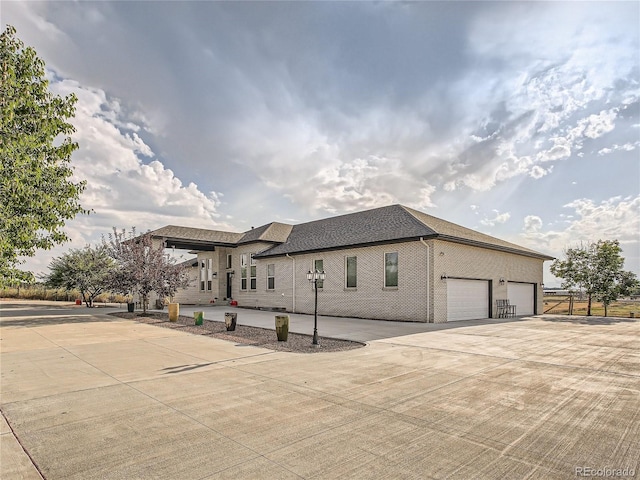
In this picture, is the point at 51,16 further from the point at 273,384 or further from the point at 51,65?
the point at 273,384

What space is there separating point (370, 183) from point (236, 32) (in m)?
10.9

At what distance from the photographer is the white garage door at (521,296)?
74.6 ft

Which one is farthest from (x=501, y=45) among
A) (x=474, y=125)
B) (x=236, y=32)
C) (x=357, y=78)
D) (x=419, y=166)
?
(x=236, y=32)

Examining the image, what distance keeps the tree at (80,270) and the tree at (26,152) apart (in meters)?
20.1

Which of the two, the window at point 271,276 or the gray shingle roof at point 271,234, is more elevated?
the gray shingle roof at point 271,234

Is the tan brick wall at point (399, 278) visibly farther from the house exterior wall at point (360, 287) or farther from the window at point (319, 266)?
the window at point (319, 266)

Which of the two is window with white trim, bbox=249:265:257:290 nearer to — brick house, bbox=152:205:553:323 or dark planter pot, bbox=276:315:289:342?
brick house, bbox=152:205:553:323

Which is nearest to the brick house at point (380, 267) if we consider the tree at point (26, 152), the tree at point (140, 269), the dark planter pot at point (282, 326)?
the tree at point (140, 269)

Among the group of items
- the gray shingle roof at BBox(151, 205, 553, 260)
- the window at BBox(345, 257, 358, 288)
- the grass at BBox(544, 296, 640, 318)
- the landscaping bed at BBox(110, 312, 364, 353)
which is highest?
the gray shingle roof at BBox(151, 205, 553, 260)

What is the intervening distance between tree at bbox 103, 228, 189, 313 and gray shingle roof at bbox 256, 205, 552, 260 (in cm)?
723

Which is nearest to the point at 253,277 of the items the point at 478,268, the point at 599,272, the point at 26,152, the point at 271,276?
the point at 271,276

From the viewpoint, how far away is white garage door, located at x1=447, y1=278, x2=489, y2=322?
1777 centimetres

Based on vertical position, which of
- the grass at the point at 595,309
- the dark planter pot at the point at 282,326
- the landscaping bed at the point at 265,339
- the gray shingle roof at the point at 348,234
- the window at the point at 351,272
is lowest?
the grass at the point at 595,309

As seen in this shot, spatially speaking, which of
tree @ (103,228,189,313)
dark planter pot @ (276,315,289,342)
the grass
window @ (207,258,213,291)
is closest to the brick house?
window @ (207,258,213,291)
